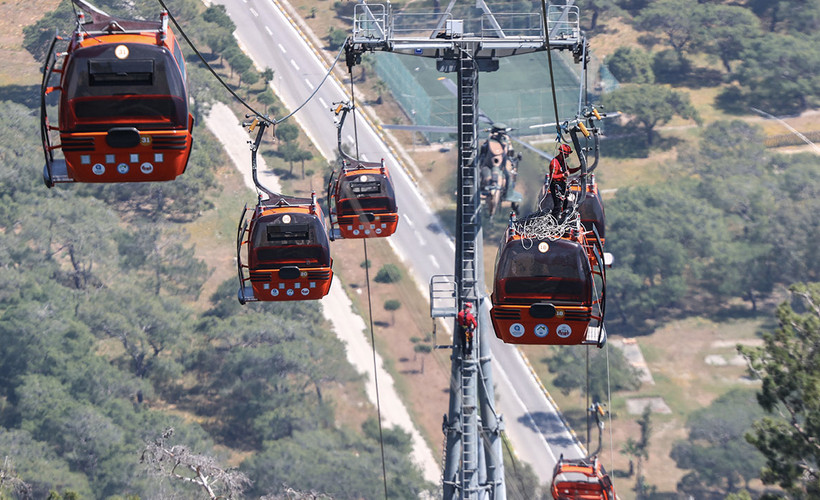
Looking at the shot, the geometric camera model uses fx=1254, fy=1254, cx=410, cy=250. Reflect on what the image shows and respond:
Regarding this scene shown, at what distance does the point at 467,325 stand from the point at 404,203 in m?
55.2

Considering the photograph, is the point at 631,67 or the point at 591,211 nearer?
the point at 591,211

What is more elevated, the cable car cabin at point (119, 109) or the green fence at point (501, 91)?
the cable car cabin at point (119, 109)

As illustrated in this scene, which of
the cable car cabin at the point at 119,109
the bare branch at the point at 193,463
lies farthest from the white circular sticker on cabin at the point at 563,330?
the bare branch at the point at 193,463

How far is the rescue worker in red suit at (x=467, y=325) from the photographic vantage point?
108 feet

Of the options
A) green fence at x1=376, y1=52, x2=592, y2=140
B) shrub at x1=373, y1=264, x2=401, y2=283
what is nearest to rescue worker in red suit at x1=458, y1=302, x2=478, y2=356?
shrub at x1=373, y1=264, x2=401, y2=283

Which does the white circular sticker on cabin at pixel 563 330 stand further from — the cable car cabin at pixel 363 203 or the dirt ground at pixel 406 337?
the dirt ground at pixel 406 337

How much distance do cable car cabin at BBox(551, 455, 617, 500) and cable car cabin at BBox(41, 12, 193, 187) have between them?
20.6 m

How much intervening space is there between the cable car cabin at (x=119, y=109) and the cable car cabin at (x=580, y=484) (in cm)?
2058

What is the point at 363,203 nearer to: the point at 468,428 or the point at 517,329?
the point at 468,428

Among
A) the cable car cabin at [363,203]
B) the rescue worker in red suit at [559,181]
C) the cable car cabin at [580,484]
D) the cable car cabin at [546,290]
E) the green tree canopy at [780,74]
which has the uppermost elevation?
the rescue worker in red suit at [559,181]

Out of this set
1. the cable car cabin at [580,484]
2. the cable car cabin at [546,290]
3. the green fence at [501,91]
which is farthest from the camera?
the green fence at [501,91]

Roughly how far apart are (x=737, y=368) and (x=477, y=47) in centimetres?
5224

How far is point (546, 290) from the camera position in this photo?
26.5 m

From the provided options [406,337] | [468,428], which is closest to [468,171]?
[468,428]
